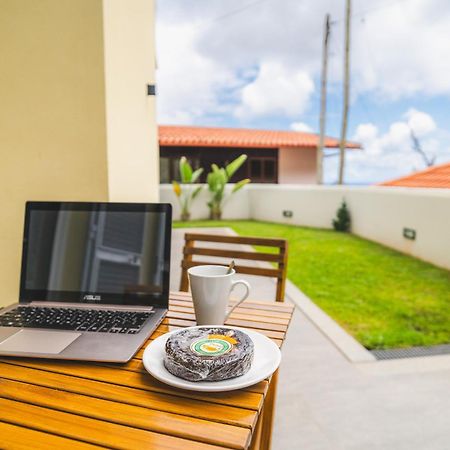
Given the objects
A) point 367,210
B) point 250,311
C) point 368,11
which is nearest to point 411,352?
point 250,311

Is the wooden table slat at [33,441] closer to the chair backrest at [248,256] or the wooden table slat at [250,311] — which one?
the wooden table slat at [250,311]

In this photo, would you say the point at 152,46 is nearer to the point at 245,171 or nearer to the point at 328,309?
the point at 328,309

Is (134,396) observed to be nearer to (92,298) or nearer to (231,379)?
(231,379)

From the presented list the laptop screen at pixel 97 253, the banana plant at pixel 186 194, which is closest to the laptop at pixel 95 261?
the laptop screen at pixel 97 253

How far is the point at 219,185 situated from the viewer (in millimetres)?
9188

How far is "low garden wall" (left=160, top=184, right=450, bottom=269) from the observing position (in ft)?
16.3

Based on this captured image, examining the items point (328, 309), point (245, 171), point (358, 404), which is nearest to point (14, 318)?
point (358, 404)

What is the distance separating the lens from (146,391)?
637 millimetres

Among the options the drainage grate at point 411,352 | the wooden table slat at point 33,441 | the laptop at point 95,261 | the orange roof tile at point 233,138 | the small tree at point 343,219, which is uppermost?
the orange roof tile at point 233,138

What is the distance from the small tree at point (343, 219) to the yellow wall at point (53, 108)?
685 centimetres

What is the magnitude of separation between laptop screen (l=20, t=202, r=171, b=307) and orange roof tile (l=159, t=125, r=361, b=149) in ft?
34.1

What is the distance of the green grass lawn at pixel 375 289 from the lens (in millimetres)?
2796

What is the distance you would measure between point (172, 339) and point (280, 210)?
28.8 ft

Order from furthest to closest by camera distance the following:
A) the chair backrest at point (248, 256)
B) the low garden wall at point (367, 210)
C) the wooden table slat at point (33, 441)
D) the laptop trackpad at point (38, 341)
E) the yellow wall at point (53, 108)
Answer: the low garden wall at point (367, 210), the chair backrest at point (248, 256), the yellow wall at point (53, 108), the laptop trackpad at point (38, 341), the wooden table slat at point (33, 441)
